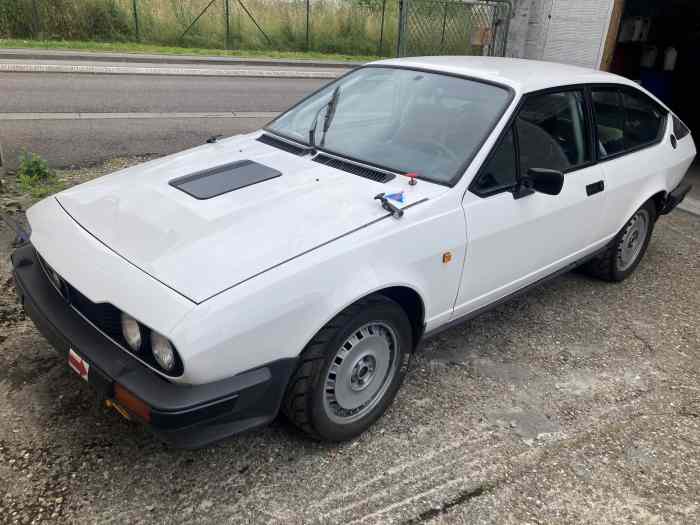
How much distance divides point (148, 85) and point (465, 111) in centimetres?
1011

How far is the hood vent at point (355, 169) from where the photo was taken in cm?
305

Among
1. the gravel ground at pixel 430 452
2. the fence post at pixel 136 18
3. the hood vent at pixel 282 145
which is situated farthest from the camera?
the fence post at pixel 136 18

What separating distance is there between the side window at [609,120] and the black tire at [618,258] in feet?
2.16

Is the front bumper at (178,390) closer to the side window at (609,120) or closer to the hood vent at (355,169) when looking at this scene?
the hood vent at (355,169)

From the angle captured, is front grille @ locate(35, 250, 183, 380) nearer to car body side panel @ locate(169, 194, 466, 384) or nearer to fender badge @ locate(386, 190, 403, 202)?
car body side panel @ locate(169, 194, 466, 384)

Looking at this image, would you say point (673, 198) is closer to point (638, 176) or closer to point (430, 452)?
point (638, 176)

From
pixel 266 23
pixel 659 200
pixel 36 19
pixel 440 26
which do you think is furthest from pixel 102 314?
pixel 266 23

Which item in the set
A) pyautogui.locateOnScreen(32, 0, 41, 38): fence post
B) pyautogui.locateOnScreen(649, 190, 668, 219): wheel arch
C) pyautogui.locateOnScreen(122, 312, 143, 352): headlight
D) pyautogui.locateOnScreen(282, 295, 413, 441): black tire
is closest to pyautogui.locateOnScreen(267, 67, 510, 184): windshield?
pyautogui.locateOnScreen(282, 295, 413, 441): black tire

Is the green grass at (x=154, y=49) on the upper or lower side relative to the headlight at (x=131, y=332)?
lower

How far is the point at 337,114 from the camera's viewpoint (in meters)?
3.65

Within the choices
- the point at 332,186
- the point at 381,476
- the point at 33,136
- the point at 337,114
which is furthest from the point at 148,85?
the point at 381,476

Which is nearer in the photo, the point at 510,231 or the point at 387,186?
the point at 387,186

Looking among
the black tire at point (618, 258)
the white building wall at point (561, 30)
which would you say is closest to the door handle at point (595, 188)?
the black tire at point (618, 258)

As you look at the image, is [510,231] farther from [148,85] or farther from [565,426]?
[148,85]
